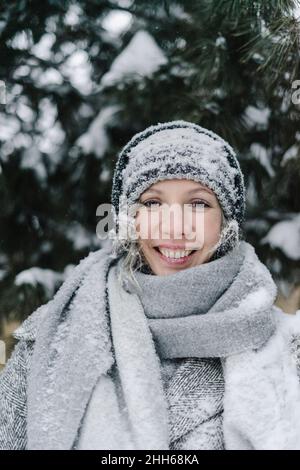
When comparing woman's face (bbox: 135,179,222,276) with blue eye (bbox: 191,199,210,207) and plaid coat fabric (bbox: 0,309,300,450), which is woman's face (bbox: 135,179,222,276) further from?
plaid coat fabric (bbox: 0,309,300,450)

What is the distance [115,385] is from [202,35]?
47.7 inches

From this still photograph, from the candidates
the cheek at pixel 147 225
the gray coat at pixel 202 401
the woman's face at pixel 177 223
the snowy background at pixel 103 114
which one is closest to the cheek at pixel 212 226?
the woman's face at pixel 177 223

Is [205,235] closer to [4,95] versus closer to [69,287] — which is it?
[69,287]

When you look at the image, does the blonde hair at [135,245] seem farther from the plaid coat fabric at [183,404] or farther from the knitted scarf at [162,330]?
the plaid coat fabric at [183,404]

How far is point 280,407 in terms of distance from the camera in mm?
1088

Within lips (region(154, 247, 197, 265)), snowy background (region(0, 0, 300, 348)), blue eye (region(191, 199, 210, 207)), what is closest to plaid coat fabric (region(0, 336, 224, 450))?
lips (region(154, 247, 197, 265))

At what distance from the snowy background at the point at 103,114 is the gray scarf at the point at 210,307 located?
675 mm

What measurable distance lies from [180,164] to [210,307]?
0.33 metres

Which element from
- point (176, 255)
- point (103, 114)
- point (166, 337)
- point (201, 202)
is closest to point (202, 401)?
point (166, 337)

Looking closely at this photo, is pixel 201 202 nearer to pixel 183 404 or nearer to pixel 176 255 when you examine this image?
pixel 176 255

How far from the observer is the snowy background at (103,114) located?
1.82m

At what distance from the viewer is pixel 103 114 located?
1.89 m

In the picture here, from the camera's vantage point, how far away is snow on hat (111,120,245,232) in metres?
1.22

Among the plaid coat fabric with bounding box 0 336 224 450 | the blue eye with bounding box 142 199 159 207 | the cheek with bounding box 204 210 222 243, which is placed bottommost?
the plaid coat fabric with bounding box 0 336 224 450
